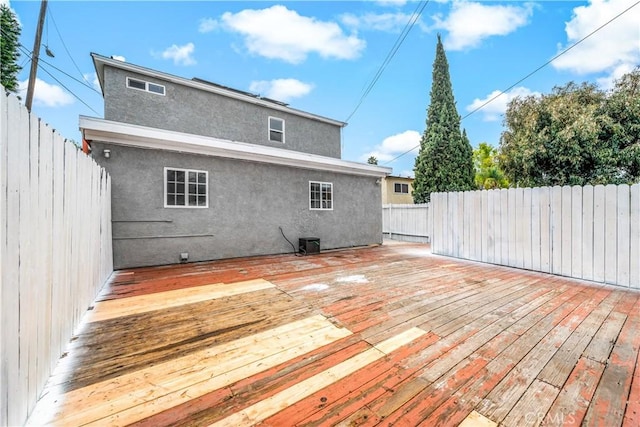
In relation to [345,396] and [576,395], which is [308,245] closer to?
[345,396]

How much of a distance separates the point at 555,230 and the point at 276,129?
9342mm

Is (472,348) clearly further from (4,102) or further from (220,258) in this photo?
(220,258)

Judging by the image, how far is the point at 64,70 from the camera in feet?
35.6

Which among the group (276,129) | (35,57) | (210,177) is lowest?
(210,177)

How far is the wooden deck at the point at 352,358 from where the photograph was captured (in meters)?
1.51

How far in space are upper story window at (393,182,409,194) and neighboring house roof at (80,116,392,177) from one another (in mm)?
11205

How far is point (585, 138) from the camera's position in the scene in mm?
8328

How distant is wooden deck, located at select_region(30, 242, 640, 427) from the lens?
4.94 feet

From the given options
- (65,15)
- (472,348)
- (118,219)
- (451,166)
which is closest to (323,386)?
(472,348)

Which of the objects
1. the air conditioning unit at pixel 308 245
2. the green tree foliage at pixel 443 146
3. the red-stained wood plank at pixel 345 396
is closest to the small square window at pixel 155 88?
the air conditioning unit at pixel 308 245

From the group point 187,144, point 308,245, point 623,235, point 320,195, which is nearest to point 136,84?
point 187,144

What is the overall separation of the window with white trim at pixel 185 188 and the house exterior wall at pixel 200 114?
352cm

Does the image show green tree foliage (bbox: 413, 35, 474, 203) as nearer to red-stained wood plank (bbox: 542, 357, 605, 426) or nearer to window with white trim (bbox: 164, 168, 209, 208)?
window with white trim (bbox: 164, 168, 209, 208)

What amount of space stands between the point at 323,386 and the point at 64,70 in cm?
1607
